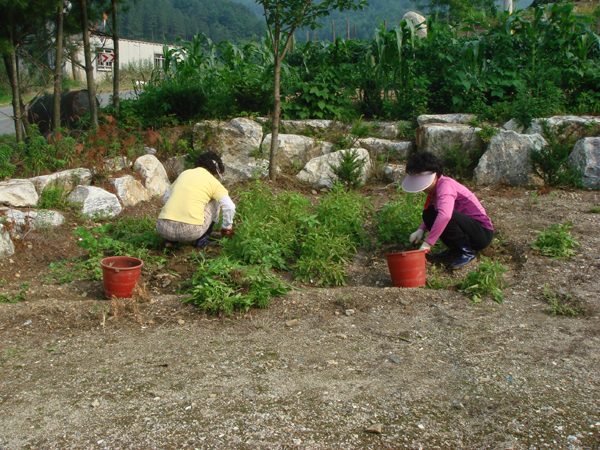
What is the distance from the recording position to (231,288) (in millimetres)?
3967

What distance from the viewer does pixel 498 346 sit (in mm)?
3299

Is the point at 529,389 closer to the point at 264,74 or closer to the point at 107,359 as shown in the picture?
the point at 107,359

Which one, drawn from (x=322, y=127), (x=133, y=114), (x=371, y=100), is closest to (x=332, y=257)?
(x=322, y=127)

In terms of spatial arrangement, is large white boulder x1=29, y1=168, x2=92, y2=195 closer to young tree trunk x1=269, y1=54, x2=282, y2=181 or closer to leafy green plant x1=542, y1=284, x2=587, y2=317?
young tree trunk x1=269, y1=54, x2=282, y2=181

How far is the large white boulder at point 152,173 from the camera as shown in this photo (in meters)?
7.11

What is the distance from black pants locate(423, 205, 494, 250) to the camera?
444cm

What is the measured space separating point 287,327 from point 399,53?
19.7 ft

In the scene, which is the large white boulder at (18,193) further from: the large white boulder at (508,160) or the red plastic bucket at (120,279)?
the large white boulder at (508,160)

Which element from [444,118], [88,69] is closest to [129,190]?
[88,69]

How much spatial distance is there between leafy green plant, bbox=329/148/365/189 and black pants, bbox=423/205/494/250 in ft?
8.38

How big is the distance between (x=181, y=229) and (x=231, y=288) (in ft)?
3.86

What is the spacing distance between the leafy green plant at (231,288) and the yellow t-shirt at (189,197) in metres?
0.84

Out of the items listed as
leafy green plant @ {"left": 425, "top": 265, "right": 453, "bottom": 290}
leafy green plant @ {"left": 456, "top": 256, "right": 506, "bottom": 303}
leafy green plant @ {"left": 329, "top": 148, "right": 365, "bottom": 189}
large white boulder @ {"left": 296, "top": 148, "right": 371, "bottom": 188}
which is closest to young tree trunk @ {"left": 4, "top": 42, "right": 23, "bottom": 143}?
large white boulder @ {"left": 296, "top": 148, "right": 371, "bottom": 188}

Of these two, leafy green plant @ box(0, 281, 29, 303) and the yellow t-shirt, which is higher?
the yellow t-shirt
